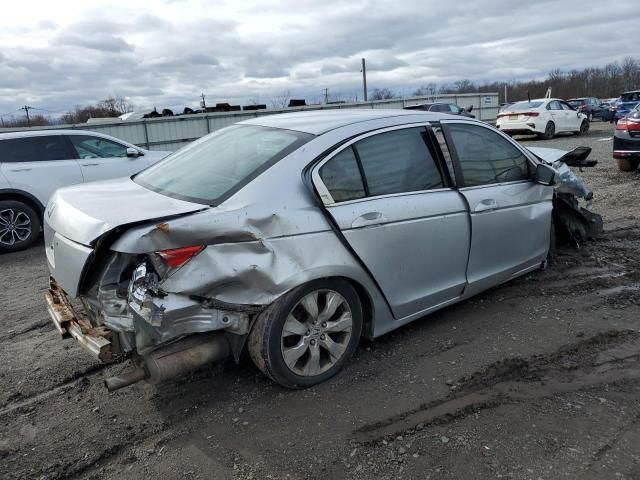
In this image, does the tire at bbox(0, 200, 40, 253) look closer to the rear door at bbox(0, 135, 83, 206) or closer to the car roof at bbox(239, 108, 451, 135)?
the rear door at bbox(0, 135, 83, 206)

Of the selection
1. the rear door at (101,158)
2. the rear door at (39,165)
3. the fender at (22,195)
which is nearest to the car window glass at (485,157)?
the rear door at (101,158)

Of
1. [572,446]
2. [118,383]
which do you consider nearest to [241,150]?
[118,383]

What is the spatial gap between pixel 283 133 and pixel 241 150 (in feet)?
1.01

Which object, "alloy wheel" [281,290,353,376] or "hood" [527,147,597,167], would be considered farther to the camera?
"hood" [527,147,597,167]

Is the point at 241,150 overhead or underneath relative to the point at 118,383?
overhead

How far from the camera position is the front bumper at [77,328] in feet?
9.20

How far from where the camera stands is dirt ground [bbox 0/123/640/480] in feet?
8.39

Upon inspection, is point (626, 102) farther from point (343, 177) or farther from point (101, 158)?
point (343, 177)

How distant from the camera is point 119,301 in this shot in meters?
2.86

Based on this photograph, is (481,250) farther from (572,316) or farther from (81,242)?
(81,242)

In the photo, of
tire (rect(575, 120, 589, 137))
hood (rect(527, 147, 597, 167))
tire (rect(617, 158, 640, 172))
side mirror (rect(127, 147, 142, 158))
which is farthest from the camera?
tire (rect(575, 120, 589, 137))

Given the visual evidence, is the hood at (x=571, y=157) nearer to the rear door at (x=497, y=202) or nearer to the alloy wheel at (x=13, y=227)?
the rear door at (x=497, y=202)

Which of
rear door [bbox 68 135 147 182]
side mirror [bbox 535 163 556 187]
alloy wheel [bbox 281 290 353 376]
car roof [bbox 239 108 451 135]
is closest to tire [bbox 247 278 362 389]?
alloy wheel [bbox 281 290 353 376]

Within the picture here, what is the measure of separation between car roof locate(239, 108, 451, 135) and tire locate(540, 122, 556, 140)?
18282 mm
